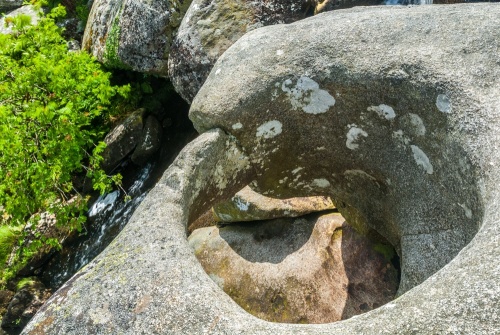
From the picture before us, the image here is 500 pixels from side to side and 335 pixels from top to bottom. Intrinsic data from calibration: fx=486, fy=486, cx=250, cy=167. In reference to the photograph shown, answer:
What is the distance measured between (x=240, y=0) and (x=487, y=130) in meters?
3.37

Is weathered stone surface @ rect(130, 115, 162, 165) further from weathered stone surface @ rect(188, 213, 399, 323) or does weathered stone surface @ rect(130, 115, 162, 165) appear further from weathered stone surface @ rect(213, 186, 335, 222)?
weathered stone surface @ rect(213, 186, 335, 222)

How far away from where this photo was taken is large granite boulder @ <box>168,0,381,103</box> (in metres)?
4.44

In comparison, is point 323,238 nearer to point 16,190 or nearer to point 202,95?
point 202,95

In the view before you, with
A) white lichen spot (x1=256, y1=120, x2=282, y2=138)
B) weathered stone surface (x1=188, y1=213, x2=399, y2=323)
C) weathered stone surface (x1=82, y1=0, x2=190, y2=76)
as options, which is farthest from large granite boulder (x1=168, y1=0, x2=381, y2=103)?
white lichen spot (x1=256, y1=120, x2=282, y2=138)

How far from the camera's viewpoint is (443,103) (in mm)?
1805

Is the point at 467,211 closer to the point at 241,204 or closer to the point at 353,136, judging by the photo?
the point at 353,136

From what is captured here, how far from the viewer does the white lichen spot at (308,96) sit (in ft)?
7.10

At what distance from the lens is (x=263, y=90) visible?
2.17 meters

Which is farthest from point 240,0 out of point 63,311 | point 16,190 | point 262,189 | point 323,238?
point 63,311

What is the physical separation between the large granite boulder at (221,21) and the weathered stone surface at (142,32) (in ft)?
3.67

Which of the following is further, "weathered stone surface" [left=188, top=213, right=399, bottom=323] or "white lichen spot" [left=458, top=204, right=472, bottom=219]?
"weathered stone surface" [left=188, top=213, right=399, bottom=323]

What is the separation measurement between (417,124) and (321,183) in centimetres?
71

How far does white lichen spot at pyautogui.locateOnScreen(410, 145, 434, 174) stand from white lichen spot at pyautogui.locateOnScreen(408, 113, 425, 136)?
0.24 ft

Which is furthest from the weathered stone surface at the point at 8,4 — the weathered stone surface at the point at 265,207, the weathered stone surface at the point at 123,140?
the weathered stone surface at the point at 265,207
